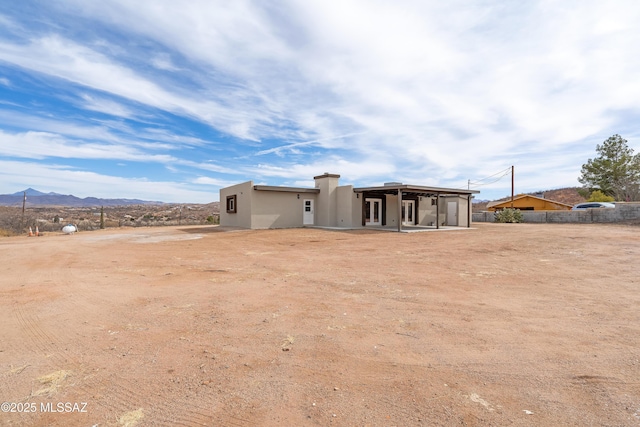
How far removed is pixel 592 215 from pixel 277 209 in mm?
23524

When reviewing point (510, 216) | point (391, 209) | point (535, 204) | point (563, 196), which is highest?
point (563, 196)

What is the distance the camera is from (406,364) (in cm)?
323

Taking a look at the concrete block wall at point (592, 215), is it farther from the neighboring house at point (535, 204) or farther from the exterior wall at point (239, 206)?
the exterior wall at point (239, 206)

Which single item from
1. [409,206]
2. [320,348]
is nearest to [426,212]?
[409,206]

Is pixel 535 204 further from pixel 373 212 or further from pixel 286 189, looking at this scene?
pixel 286 189

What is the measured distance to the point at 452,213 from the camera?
2588 cm

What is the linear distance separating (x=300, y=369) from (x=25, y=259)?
34.2 ft

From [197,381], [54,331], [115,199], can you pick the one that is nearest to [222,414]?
[197,381]

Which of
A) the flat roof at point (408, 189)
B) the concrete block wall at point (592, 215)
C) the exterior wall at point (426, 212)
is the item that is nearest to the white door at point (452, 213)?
the exterior wall at point (426, 212)

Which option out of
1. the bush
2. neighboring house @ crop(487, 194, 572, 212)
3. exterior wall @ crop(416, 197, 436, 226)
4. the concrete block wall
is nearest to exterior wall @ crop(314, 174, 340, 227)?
exterior wall @ crop(416, 197, 436, 226)

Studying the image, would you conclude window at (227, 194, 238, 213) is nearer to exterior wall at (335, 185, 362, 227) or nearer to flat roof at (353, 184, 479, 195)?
exterior wall at (335, 185, 362, 227)

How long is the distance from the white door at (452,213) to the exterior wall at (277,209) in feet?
37.3

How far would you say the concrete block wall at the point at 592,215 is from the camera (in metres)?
23.3

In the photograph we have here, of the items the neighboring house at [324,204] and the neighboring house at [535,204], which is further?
the neighboring house at [535,204]
